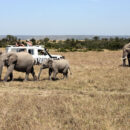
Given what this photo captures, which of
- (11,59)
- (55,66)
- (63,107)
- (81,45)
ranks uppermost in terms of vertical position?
(11,59)

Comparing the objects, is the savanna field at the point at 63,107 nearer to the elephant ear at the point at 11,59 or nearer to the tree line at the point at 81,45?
the elephant ear at the point at 11,59

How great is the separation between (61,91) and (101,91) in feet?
5.11

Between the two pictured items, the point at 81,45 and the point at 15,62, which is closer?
the point at 15,62

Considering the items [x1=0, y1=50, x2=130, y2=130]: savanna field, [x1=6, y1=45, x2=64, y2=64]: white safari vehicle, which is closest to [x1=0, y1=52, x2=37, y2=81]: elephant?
[x1=0, y1=50, x2=130, y2=130]: savanna field

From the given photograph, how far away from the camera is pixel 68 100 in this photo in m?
10.0

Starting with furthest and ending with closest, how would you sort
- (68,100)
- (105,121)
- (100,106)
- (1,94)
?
(1,94), (68,100), (100,106), (105,121)

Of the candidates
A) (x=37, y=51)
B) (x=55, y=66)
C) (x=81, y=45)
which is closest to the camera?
A: (x=55, y=66)

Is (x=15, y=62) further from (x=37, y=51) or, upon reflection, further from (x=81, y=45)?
(x=81, y=45)

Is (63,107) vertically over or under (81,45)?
over

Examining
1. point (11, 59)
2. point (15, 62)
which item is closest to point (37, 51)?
point (15, 62)

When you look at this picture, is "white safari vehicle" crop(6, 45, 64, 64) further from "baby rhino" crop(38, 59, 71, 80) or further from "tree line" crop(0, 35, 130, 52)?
"tree line" crop(0, 35, 130, 52)

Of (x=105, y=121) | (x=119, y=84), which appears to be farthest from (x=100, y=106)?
(x=119, y=84)

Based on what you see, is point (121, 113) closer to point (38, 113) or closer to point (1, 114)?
point (38, 113)

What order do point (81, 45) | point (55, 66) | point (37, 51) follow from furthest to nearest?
point (81, 45) < point (37, 51) < point (55, 66)
